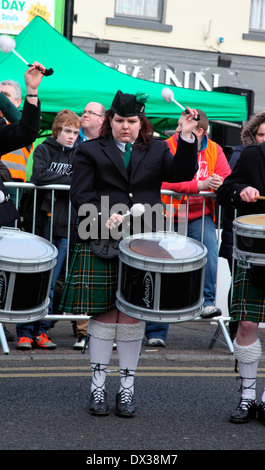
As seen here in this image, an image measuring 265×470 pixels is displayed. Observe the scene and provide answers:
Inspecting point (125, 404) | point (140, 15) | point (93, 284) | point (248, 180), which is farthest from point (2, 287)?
point (140, 15)

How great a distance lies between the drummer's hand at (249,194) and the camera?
458 centimetres

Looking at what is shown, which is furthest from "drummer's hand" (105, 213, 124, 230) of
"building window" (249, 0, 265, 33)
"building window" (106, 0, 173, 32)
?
"building window" (249, 0, 265, 33)

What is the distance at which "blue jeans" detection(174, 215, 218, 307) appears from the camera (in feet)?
23.1

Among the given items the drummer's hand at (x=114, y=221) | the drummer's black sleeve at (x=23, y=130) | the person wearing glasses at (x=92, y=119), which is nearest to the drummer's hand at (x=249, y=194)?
the drummer's hand at (x=114, y=221)

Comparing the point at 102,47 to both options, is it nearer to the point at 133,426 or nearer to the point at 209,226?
the point at 209,226

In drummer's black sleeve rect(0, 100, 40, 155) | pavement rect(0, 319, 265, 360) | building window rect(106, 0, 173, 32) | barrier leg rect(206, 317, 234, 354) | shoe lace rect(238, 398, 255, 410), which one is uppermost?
building window rect(106, 0, 173, 32)

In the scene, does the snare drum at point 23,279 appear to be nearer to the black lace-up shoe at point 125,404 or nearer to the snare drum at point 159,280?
the snare drum at point 159,280

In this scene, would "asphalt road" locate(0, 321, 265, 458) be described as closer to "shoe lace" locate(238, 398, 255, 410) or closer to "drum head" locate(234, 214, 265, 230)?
"shoe lace" locate(238, 398, 255, 410)

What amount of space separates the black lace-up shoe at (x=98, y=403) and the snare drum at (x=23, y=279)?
593mm

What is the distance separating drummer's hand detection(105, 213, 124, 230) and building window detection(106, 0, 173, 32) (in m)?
12.4

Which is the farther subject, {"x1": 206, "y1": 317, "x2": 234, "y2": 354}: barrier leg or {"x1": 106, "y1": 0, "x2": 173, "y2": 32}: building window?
{"x1": 106, "y1": 0, "x2": 173, "y2": 32}: building window

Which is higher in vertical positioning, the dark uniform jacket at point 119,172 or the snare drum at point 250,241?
the dark uniform jacket at point 119,172

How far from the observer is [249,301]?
4652 mm

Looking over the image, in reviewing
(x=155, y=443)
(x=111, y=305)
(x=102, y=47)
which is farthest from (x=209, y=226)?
(x=102, y=47)
